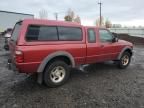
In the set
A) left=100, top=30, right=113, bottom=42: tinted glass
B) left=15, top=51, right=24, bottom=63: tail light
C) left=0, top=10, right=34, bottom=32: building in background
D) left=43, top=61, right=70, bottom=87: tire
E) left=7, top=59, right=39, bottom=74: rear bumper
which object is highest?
left=0, top=10, right=34, bottom=32: building in background

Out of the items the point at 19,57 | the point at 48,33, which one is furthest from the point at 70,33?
the point at 19,57

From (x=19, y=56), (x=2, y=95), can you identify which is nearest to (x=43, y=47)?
(x=19, y=56)

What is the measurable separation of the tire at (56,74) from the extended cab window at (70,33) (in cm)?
80

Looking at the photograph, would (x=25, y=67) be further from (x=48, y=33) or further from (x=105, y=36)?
(x=105, y=36)

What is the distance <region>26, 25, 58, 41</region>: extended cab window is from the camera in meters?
4.64

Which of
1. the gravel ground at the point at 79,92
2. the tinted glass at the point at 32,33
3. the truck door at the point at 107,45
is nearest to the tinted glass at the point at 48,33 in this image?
the tinted glass at the point at 32,33

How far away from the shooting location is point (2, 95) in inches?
182

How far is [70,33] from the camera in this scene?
5.57 meters

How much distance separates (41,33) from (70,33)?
3.55 feet

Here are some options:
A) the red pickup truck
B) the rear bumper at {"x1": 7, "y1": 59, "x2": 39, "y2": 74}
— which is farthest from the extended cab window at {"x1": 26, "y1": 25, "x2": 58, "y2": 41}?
the rear bumper at {"x1": 7, "y1": 59, "x2": 39, "y2": 74}

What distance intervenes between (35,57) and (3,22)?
34.6 metres

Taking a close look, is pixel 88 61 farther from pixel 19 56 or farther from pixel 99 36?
pixel 19 56

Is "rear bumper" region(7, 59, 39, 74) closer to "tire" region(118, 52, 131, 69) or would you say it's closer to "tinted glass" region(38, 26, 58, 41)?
"tinted glass" region(38, 26, 58, 41)

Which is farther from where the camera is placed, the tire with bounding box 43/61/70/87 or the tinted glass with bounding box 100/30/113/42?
the tinted glass with bounding box 100/30/113/42
